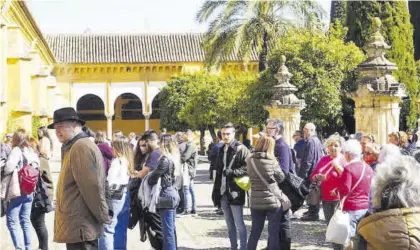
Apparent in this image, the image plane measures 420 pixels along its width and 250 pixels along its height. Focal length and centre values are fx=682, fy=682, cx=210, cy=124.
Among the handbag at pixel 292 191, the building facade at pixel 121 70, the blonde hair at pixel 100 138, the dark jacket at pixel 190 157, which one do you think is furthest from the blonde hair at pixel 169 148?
the building facade at pixel 121 70

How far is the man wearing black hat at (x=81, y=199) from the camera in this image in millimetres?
5605

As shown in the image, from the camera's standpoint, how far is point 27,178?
8.51m

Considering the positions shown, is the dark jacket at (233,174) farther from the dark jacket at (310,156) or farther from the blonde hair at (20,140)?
the dark jacket at (310,156)

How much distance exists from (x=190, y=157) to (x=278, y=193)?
239 inches

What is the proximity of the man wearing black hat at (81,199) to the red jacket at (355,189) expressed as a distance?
258 centimetres

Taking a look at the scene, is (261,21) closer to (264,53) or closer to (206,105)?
(264,53)

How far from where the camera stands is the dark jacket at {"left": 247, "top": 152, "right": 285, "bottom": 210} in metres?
7.80

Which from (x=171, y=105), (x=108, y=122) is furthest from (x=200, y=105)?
(x=108, y=122)

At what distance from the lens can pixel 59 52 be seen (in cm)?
5847

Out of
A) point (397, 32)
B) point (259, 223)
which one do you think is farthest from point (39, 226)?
point (397, 32)

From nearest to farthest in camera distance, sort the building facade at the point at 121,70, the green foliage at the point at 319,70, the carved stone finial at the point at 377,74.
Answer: the carved stone finial at the point at 377,74, the green foliage at the point at 319,70, the building facade at the point at 121,70

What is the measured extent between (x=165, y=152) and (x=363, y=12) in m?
23.3

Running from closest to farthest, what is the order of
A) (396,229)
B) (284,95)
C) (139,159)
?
(396,229) → (139,159) → (284,95)

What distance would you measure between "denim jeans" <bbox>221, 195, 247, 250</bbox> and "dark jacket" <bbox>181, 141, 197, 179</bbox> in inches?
187
